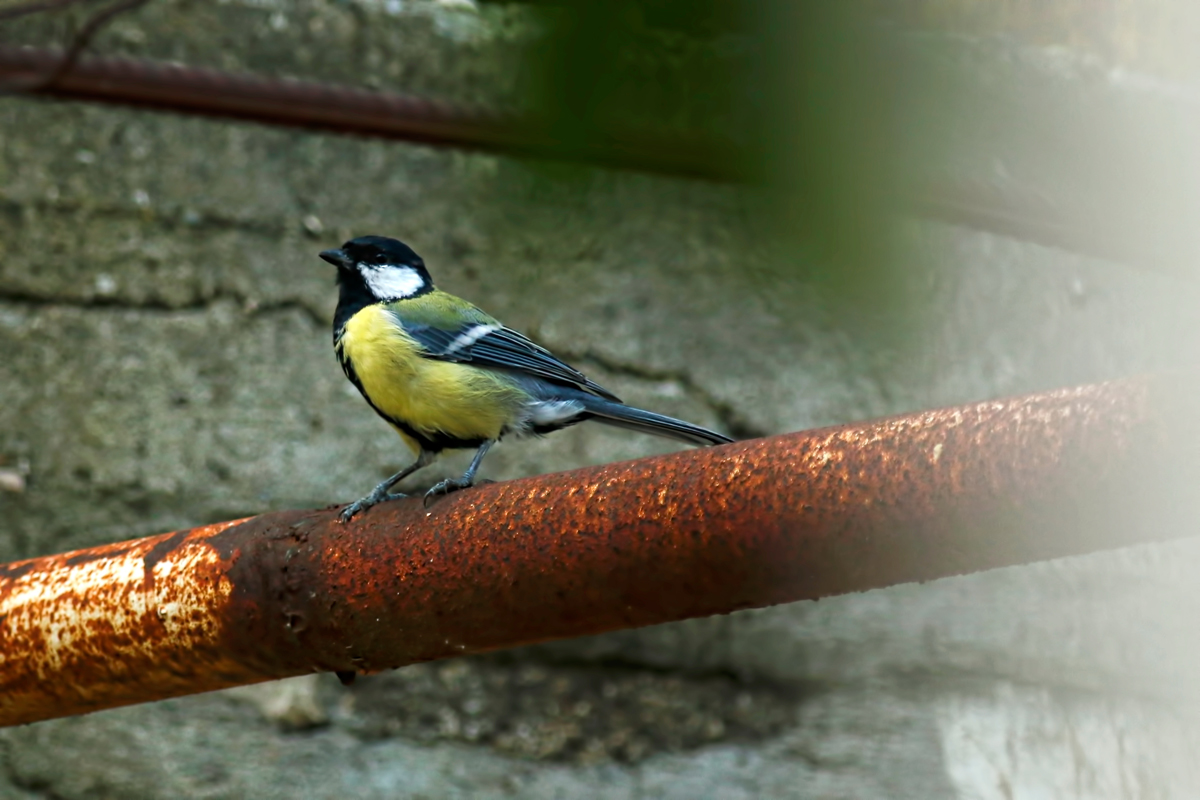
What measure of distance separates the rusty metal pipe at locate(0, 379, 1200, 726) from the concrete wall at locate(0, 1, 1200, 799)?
0.73 metres

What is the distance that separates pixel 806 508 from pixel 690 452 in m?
0.13

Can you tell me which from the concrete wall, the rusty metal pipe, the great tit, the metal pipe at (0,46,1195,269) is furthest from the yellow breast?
the rusty metal pipe

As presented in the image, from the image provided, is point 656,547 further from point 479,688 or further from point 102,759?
point 102,759

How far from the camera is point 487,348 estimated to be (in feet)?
6.97

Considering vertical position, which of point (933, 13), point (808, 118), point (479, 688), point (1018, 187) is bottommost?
point (479, 688)

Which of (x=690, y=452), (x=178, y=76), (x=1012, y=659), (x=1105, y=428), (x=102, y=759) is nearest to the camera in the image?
(x=1105, y=428)

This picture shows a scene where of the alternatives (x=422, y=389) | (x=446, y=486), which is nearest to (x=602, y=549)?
(x=446, y=486)

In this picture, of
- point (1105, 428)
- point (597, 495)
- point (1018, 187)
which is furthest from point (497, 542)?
point (1018, 187)

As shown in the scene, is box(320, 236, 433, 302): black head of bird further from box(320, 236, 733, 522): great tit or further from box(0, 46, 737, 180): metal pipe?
box(0, 46, 737, 180): metal pipe

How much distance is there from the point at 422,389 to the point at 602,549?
1069 mm

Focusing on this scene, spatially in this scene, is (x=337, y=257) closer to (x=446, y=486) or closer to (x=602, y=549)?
(x=446, y=486)

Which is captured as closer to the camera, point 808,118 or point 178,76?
point 808,118

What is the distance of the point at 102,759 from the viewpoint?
192 cm

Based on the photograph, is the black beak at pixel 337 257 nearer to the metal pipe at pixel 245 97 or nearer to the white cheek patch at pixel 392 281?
the white cheek patch at pixel 392 281
